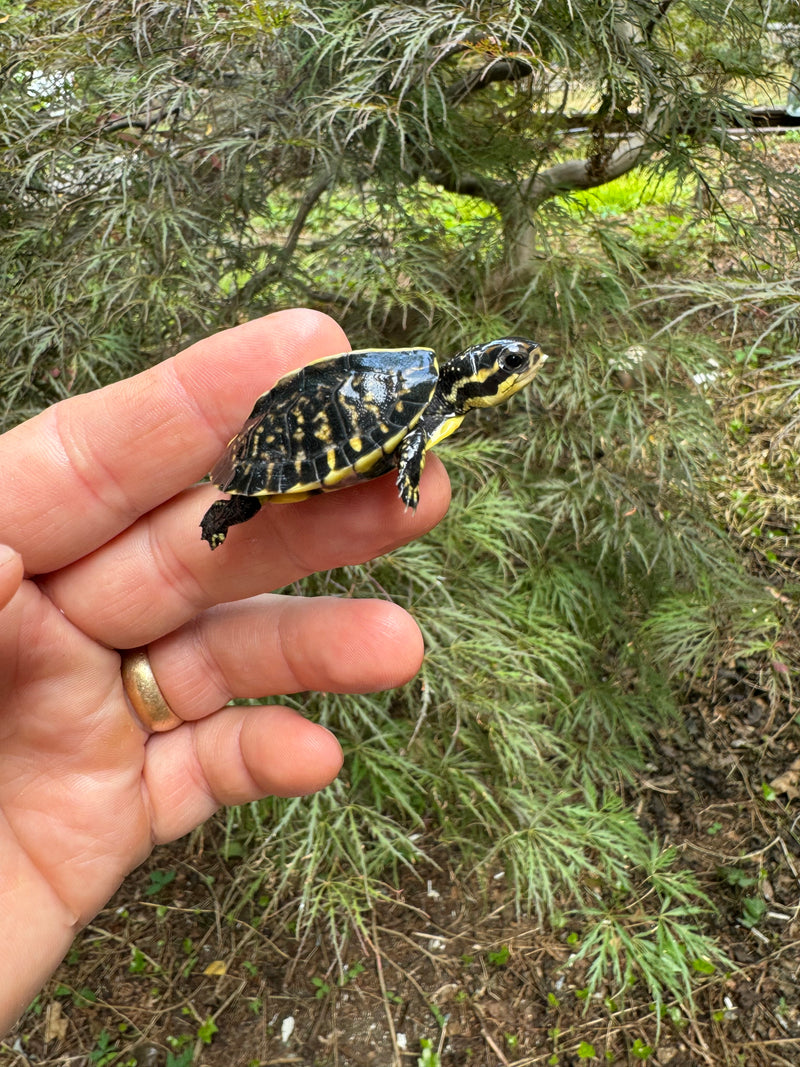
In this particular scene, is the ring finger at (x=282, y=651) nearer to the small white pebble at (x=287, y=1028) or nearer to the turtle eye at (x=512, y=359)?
the turtle eye at (x=512, y=359)

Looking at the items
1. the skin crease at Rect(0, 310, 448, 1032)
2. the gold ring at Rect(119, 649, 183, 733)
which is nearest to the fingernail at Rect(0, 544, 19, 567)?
the skin crease at Rect(0, 310, 448, 1032)

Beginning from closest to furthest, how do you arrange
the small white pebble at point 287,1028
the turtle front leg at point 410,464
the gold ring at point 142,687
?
the turtle front leg at point 410,464, the gold ring at point 142,687, the small white pebble at point 287,1028

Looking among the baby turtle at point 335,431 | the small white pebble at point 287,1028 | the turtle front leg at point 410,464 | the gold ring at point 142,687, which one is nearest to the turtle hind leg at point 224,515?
the baby turtle at point 335,431

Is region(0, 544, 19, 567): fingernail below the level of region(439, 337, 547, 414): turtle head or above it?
above

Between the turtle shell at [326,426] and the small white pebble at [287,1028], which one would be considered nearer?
the turtle shell at [326,426]

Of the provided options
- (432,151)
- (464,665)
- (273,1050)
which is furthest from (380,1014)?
(432,151)

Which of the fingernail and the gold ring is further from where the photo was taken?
the gold ring

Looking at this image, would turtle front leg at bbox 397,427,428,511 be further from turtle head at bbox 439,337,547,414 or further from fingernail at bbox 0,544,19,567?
fingernail at bbox 0,544,19,567
